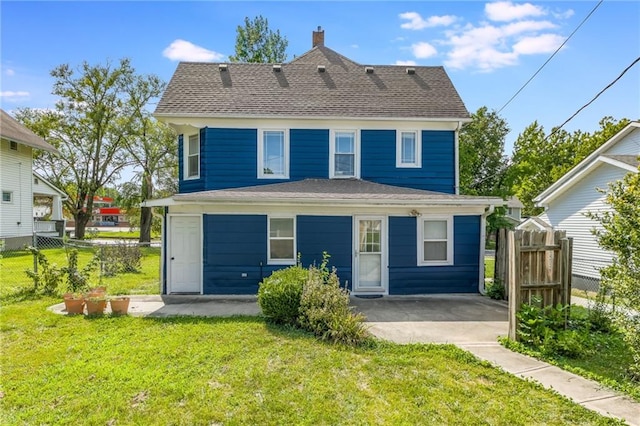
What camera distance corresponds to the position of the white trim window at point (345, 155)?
1112cm

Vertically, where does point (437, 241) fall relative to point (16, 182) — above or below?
below

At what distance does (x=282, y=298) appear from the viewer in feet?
21.4

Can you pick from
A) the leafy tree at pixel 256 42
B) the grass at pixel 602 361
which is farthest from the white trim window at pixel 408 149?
the leafy tree at pixel 256 42

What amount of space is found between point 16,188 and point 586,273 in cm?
2855

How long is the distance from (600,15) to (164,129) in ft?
90.2

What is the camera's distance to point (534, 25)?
994 cm

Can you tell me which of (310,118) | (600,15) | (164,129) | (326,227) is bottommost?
(326,227)

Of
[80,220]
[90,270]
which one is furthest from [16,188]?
[90,270]

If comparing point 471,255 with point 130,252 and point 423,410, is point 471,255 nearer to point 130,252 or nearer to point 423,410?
point 423,410

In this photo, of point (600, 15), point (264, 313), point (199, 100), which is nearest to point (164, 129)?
point (199, 100)

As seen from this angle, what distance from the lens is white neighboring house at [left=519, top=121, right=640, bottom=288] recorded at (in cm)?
1188

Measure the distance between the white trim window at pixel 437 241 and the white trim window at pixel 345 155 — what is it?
2.88 meters

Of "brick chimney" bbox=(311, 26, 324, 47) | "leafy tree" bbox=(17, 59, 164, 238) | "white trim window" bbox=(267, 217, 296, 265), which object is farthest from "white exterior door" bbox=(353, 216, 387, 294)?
"leafy tree" bbox=(17, 59, 164, 238)

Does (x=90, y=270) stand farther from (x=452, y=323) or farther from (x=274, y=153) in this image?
(x=452, y=323)
